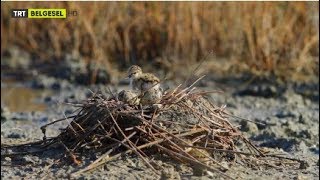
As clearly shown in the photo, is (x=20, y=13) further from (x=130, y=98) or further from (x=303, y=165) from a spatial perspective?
(x=303, y=165)

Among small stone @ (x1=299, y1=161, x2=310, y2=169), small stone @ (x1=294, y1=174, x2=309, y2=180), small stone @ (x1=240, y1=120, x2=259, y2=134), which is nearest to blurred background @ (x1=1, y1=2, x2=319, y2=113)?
small stone @ (x1=240, y1=120, x2=259, y2=134)

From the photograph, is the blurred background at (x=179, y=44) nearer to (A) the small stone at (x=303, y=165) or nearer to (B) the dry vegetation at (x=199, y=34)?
(B) the dry vegetation at (x=199, y=34)

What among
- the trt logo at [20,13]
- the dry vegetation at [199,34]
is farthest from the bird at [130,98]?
the dry vegetation at [199,34]

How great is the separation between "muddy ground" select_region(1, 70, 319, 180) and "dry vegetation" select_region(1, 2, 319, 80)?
38cm

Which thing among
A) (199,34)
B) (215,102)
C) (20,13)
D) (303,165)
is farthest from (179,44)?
(303,165)

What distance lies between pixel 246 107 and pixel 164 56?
1.90 m

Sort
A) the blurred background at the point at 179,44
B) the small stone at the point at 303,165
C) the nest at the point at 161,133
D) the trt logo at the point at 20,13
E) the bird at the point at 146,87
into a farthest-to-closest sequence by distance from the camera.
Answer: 1. the blurred background at the point at 179,44
2. the trt logo at the point at 20,13
3. the small stone at the point at 303,165
4. the bird at the point at 146,87
5. the nest at the point at 161,133

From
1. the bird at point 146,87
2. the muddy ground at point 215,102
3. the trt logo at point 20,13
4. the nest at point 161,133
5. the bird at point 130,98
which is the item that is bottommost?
the muddy ground at point 215,102

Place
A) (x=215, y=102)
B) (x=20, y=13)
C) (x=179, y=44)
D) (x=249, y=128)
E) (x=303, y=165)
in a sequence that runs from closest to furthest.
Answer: (x=303, y=165) → (x=249, y=128) → (x=20, y=13) → (x=215, y=102) → (x=179, y=44)

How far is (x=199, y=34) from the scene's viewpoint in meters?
10.4

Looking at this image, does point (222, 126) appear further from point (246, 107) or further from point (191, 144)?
point (246, 107)

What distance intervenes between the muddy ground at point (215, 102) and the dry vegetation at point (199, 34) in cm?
38

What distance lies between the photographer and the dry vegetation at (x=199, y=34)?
32.7ft

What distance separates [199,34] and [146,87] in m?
5.36
